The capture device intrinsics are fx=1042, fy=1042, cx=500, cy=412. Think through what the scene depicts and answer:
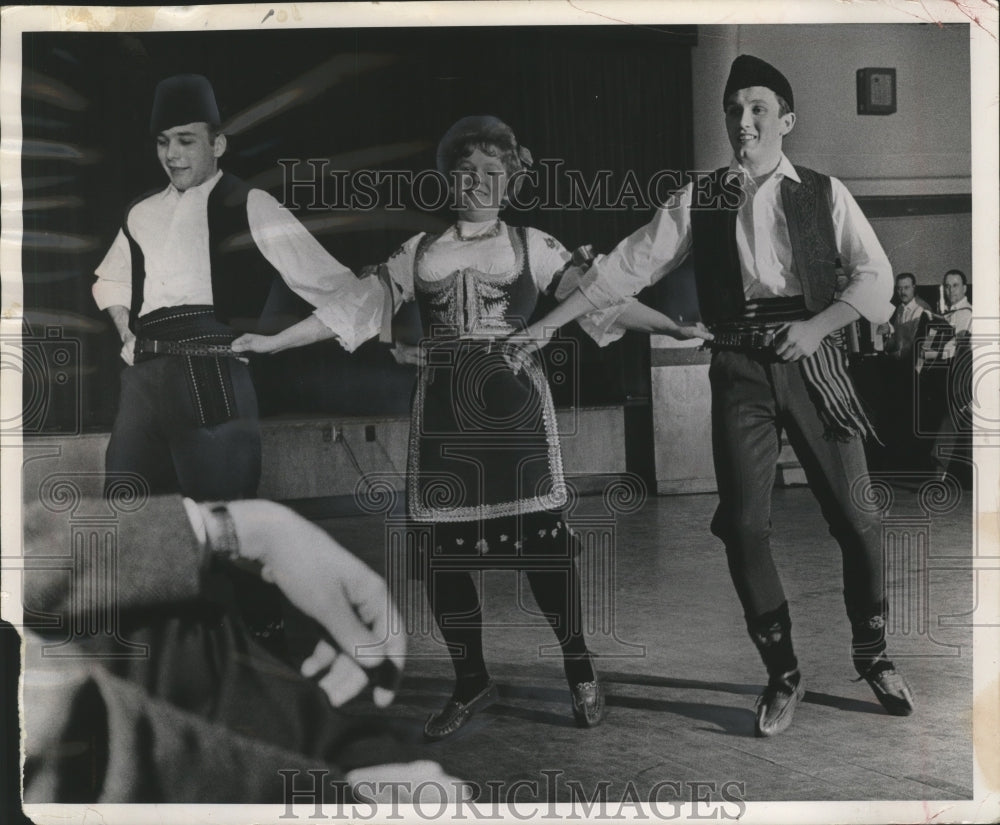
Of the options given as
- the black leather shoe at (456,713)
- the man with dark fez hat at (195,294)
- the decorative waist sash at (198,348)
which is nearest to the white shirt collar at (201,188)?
the man with dark fez hat at (195,294)

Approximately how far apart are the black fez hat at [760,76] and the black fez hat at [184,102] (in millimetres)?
1572

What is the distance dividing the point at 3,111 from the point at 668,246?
2062 mm

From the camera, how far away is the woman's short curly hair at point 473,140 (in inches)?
122

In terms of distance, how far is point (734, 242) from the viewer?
10.2ft

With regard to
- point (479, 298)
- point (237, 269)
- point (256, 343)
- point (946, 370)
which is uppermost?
point (237, 269)

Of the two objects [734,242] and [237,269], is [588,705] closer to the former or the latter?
[734,242]

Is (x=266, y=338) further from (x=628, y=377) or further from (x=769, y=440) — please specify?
(x=769, y=440)

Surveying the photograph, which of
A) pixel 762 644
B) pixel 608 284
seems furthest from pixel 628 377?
pixel 762 644

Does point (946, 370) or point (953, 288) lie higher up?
point (953, 288)

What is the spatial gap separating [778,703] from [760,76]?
6.16 feet

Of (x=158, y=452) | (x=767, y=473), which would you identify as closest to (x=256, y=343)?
(x=158, y=452)

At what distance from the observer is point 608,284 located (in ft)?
10.3

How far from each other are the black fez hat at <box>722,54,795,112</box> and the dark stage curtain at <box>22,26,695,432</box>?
163 mm

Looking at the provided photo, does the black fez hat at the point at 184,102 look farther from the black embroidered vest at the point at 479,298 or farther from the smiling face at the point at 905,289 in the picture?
the smiling face at the point at 905,289
